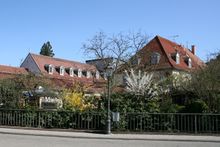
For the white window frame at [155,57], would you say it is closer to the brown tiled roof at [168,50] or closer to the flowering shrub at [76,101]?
the brown tiled roof at [168,50]

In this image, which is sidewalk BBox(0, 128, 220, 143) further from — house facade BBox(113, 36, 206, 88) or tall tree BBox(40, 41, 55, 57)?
tall tree BBox(40, 41, 55, 57)

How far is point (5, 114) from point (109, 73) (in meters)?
7.42

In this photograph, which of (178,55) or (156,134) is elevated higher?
(178,55)

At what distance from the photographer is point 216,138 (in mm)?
21109

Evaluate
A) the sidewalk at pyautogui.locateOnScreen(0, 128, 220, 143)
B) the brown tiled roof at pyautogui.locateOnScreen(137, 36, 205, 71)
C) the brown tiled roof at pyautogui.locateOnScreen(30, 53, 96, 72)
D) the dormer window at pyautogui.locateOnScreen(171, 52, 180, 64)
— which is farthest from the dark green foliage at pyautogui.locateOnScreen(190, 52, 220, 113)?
the brown tiled roof at pyautogui.locateOnScreen(30, 53, 96, 72)

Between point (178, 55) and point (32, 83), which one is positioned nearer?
point (32, 83)

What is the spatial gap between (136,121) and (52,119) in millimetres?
5110

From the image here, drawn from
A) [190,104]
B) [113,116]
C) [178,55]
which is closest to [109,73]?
[113,116]

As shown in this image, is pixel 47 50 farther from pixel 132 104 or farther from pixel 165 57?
pixel 132 104

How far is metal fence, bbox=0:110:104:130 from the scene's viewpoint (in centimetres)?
2445

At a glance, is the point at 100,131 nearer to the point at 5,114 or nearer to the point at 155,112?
the point at 155,112

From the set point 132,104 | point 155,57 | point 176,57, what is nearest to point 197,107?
point 132,104

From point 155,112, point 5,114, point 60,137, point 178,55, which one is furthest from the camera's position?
point 178,55

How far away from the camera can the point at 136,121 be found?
24.0 m
